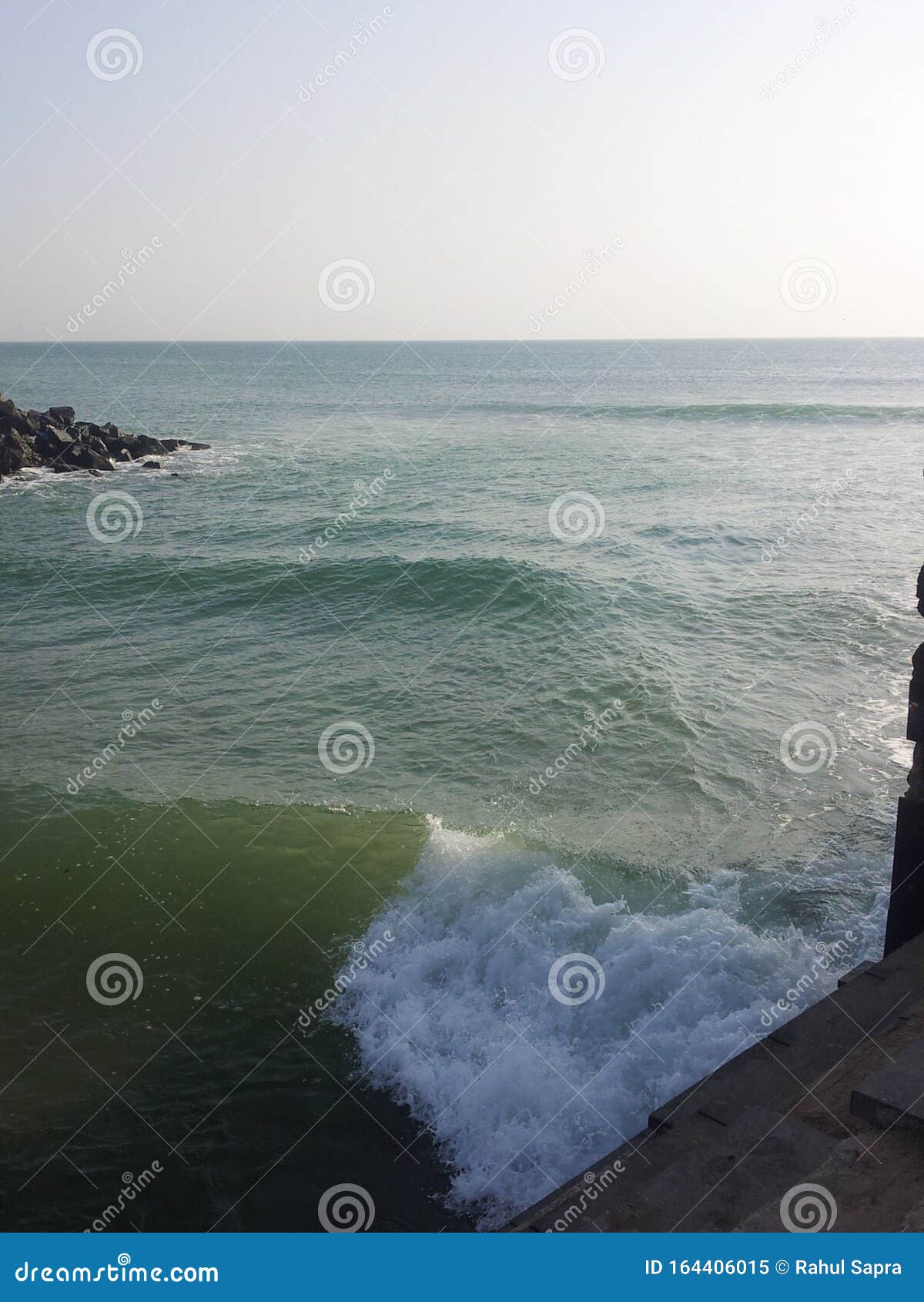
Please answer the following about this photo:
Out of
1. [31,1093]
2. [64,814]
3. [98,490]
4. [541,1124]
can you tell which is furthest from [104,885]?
[98,490]

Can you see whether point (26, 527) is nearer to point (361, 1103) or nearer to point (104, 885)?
point (104, 885)

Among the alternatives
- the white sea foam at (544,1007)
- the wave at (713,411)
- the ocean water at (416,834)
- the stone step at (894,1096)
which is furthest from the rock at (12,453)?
the stone step at (894,1096)

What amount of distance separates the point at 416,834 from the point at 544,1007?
3928 mm

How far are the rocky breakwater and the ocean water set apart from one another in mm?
12843

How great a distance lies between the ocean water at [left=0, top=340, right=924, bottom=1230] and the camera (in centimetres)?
780

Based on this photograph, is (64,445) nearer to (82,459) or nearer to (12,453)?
(82,459)

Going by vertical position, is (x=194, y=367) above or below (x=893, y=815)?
above

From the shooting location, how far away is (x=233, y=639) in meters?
20.3

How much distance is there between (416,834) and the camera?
12.5 meters

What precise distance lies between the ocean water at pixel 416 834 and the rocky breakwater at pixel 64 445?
1284 centimetres

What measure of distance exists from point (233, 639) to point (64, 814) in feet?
25.7

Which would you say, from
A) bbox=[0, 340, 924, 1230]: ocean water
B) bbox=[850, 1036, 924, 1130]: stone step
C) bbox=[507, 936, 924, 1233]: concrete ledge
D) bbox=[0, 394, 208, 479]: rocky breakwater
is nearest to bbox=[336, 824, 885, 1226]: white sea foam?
bbox=[0, 340, 924, 1230]: ocean water

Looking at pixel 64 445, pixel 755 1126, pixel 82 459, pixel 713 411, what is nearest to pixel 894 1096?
pixel 755 1126

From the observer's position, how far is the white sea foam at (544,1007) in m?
7.63
